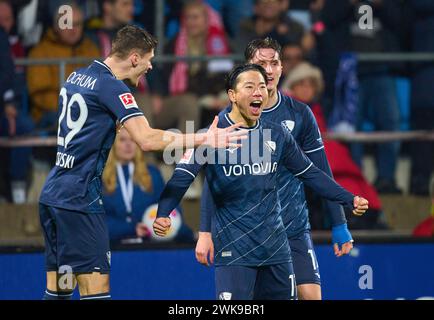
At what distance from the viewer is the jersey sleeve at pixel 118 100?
729 cm

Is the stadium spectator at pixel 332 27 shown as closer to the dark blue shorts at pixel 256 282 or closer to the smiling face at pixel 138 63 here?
the smiling face at pixel 138 63

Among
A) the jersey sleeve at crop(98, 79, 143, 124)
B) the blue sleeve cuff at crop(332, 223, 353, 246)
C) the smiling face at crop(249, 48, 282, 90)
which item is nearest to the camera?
the jersey sleeve at crop(98, 79, 143, 124)

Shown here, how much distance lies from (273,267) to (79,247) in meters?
1.19

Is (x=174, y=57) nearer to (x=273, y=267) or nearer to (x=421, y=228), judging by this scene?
(x=421, y=228)

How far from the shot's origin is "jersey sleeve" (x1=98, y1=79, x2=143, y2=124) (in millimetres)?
7289

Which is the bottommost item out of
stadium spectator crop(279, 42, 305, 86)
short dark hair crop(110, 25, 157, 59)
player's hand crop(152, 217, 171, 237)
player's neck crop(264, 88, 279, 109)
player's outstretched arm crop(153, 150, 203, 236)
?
player's hand crop(152, 217, 171, 237)

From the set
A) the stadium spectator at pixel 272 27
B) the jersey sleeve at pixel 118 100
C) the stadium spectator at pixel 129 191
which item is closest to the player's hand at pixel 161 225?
the jersey sleeve at pixel 118 100

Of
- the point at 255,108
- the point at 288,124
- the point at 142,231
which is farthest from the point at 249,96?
the point at 142,231

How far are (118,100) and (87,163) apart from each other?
1.44ft

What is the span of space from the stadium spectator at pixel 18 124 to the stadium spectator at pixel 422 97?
3.53 meters

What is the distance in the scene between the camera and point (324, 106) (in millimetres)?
11109

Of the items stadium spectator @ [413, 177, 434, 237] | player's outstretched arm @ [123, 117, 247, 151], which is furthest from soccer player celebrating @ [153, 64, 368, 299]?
stadium spectator @ [413, 177, 434, 237]

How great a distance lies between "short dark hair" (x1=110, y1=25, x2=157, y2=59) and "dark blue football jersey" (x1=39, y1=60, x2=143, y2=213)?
148mm

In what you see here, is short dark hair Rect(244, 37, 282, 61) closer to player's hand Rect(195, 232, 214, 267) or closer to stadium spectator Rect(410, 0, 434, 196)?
player's hand Rect(195, 232, 214, 267)
